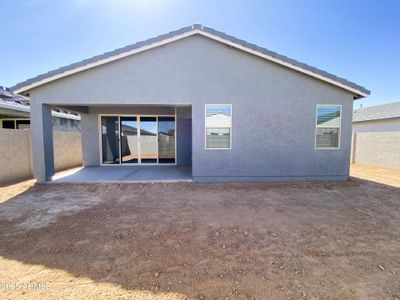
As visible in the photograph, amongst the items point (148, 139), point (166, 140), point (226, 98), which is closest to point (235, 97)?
point (226, 98)

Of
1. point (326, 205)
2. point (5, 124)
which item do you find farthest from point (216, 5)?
point (5, 124)

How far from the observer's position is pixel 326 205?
4980 mm

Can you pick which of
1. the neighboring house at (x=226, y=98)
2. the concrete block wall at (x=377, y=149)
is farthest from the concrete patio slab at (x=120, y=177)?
the concrete block wall at (x=377, y=149)

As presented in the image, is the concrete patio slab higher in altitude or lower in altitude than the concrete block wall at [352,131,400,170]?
lower

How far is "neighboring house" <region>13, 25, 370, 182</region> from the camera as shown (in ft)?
22.0

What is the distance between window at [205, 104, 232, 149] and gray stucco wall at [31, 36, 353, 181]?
0.18 m

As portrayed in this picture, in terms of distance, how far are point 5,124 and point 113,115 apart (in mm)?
7546

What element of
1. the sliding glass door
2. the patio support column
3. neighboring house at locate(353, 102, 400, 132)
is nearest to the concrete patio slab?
the patio support column

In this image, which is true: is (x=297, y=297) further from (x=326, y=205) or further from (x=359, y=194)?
(x=359, y=194)

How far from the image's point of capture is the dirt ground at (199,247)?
2.19 meters

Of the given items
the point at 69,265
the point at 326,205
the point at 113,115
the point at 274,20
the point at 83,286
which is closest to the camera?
the point at 83,286

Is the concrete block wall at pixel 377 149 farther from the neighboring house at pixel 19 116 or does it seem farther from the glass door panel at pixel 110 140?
the neighboring house at pixel 19 116

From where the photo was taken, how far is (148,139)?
10008 mm

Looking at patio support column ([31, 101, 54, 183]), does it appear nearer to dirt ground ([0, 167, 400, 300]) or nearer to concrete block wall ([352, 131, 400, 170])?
dirt ground ([0, 167, 400, 300])
